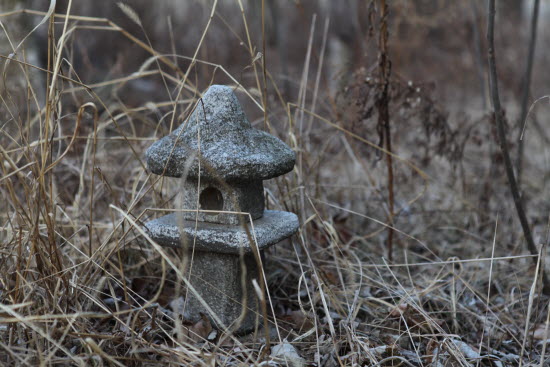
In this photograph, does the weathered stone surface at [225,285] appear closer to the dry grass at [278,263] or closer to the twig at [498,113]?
the dry grass at [278,263]

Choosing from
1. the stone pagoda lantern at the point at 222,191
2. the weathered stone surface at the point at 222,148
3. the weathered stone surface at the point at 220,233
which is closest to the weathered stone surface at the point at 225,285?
the stone pagoda lantern at the point at 222,191

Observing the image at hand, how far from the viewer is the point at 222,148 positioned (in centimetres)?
174

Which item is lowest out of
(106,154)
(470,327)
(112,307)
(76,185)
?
(470,327)

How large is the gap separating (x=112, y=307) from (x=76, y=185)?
1.21 meters

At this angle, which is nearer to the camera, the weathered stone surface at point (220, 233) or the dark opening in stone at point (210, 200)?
the weathered stone surface at point (220, 233)

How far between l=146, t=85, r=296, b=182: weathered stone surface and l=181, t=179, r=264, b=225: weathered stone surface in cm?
8

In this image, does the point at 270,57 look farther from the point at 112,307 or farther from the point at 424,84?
the point at 112,307

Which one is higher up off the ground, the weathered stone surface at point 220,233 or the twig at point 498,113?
the twig at point 498,113

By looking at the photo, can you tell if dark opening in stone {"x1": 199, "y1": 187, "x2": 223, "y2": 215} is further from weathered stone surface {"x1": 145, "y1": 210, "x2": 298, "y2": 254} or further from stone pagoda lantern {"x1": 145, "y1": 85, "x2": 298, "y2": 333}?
weathered stone surface {"x1": 145, "y1": 210, "x2": 298, "y2": 254}

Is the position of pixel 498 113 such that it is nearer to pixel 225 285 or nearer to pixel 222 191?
pixel 222 191

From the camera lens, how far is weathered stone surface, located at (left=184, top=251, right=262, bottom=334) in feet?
6.34

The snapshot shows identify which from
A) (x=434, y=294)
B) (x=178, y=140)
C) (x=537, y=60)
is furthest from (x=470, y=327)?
(x=537, y=60)

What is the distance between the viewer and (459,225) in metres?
3.10

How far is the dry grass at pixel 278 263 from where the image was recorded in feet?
5.47
